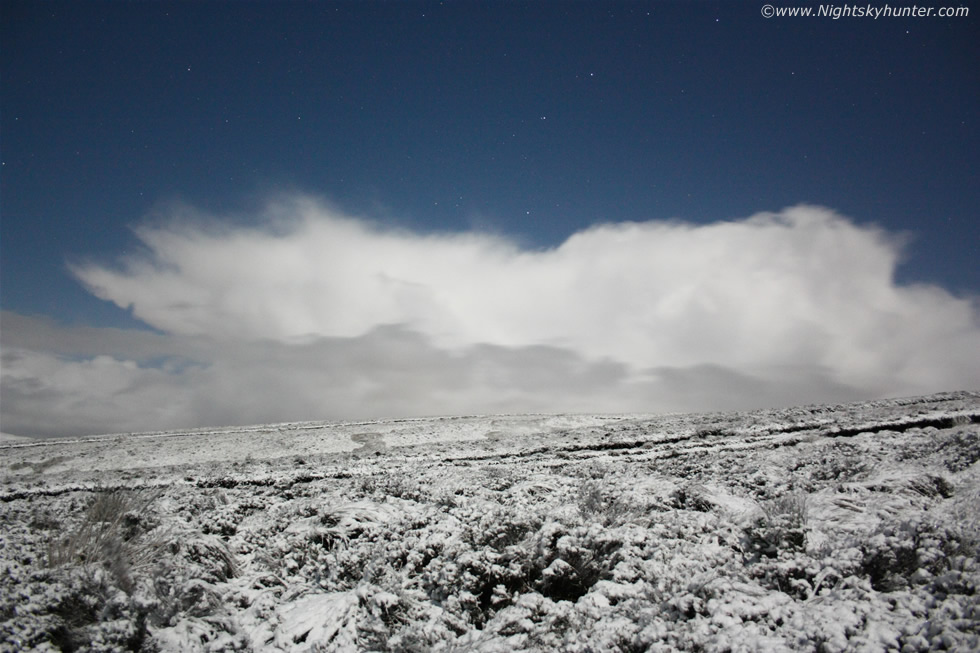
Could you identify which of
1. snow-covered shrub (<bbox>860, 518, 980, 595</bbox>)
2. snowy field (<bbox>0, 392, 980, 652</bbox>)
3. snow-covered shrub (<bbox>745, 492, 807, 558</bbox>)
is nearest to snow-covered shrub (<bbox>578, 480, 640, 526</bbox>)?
snowy field (<bbox>0, 392, 980, 652</bbox>)

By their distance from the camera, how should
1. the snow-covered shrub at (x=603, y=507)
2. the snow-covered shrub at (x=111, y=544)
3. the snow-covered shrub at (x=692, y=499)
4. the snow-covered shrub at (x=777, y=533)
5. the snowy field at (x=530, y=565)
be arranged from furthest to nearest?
the snow-covered shrub at (x=692, y=499)
the snow-covered shrub at (x=603, y=507)
the snow-covered shrub at (x=111, y=544)
the snow-covered shrub at (x=777, y=533)
the snowy field at (x=530, y=565)

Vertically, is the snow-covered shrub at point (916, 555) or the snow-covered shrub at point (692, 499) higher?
the snow-covered shrub at point (916, 555)

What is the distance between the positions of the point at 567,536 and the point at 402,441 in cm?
1965

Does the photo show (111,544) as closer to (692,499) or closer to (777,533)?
(777,533)

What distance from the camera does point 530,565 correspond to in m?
4.13

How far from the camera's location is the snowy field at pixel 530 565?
297cm

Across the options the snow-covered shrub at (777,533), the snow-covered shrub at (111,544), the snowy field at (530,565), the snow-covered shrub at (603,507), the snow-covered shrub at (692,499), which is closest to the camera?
the snowy field at (530,565)

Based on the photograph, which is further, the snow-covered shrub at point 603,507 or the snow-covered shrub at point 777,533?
the snow-covered shrub at point 603,507

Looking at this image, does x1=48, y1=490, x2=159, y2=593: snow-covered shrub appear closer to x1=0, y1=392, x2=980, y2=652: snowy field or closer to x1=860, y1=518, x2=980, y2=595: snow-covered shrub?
x1=0, y1=392, x2=980, y2=652: snowy field

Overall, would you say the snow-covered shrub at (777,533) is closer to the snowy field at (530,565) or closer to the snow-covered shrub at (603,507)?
the snowy field at (530,565)

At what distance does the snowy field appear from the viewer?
2969mm

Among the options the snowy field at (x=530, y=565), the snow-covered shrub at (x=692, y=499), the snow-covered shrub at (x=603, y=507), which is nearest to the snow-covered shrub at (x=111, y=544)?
the snowy field at (x=530, y=565)

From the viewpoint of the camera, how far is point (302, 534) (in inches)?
206

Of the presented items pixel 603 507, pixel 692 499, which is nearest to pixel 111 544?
pixel 603 507
